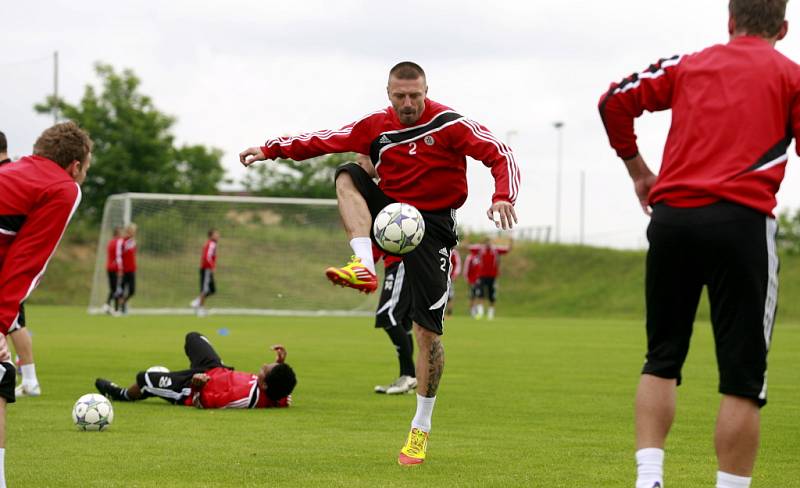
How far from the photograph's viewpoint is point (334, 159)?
58.2 m

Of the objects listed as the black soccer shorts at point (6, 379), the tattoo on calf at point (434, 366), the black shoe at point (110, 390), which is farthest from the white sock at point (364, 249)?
the black shoe at point (110, 390)

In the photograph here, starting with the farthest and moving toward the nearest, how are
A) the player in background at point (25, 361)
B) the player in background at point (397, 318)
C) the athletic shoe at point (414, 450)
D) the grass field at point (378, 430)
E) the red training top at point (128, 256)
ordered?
1. the red training top at point (128, 256)
2. the player in background at point (397, 318)
3. the player in background at point (25, 361)
4. the athletic shoe at point (414, 450)
5. the grass field at point (378, 430)

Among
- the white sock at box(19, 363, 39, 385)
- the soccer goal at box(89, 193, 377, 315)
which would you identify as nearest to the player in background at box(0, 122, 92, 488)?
the white sock at box(19, 363, 39, 385)

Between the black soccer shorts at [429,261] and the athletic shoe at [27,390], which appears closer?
the black soccer shorts at [429,261]

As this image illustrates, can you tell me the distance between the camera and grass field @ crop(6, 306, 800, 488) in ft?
21.2

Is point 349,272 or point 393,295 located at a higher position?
point 349,272

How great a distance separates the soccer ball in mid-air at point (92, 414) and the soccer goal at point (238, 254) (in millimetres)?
24772

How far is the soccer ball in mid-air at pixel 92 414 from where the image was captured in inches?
323

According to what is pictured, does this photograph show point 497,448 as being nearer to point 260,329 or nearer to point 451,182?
point 451,182

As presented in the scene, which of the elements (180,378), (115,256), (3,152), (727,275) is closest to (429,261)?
(727,275)

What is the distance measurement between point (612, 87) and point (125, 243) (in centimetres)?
2611

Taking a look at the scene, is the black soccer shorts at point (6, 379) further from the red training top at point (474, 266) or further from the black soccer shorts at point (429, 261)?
the red training top at point (474, 266)

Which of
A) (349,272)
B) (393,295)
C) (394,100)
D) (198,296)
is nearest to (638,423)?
(349,272)

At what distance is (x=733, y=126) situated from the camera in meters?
4.42
